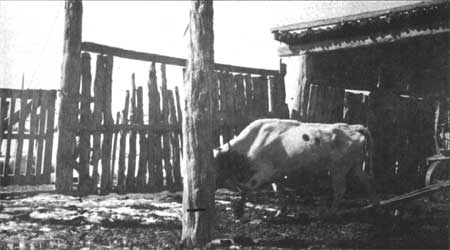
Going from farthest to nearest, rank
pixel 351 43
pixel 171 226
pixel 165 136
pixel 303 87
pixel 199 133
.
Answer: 1. pixel 303 87
2. pixel 351 43
3. pixel 165 136
4. pixel 171 226
5. pixel 199 133

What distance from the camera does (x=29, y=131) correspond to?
7.39 metres

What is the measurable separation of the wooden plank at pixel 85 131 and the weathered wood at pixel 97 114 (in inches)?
3.1

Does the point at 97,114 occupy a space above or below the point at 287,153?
above

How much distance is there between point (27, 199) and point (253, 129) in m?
3.95

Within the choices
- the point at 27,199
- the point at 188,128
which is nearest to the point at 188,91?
the point at 188,128

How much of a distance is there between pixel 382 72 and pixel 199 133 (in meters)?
9.36

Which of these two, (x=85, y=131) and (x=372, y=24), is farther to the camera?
(x=372, y=24)

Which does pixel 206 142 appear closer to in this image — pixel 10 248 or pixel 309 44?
pixel 10 248

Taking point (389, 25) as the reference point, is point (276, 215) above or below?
below

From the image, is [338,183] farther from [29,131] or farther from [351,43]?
[29,131]

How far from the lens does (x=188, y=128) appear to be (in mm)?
4996

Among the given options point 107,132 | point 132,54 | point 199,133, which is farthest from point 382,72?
point 199,133

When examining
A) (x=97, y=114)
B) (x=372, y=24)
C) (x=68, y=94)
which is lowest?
(x=97, y=114)

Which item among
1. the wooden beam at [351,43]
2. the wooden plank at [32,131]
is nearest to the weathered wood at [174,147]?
the wooden plank at [32,131]
